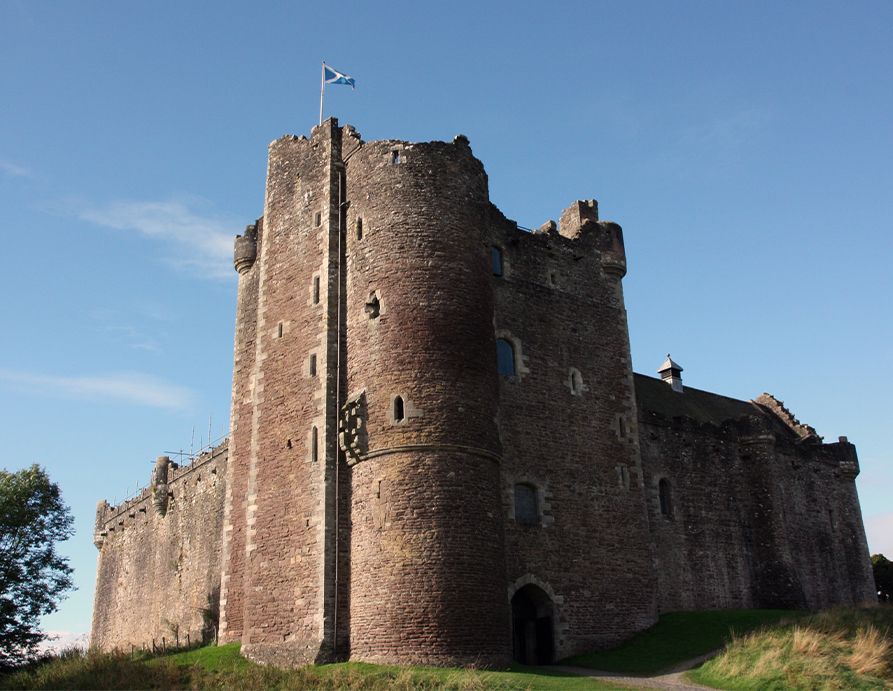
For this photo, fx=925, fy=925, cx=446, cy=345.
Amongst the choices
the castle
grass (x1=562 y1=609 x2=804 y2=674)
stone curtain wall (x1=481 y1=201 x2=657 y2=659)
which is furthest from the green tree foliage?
stone curtain wall (x1=481 y1=201 x2=657 y2=659)

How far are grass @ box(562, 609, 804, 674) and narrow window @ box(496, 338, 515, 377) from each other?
Answer: 8.12 metres

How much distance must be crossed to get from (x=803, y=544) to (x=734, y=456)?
4956mm

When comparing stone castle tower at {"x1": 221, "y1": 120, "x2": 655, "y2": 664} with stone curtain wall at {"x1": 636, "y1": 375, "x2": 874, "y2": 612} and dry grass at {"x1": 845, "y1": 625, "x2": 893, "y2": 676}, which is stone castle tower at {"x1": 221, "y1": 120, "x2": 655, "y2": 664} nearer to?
stone curtain wall at {"x1": 636, "y1": 375, "x2": 874, "y2": 612}

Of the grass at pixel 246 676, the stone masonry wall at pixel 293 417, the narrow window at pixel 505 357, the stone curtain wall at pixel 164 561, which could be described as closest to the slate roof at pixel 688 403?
Result: the narrow window at pixel 505 357

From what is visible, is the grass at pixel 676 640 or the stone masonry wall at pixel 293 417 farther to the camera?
the grass at pixel 676 640

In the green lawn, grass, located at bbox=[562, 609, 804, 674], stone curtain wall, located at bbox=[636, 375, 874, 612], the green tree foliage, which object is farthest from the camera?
the green tree foliage

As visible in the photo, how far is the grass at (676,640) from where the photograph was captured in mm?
23703

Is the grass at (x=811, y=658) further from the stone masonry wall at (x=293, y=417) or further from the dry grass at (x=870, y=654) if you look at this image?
the stone masonry wall at (x=293, y=417)

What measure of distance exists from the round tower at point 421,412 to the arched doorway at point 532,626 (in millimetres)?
2935

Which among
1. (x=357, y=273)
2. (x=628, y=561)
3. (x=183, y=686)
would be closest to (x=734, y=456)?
(x=628, y=561)

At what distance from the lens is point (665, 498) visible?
31953 millimetres

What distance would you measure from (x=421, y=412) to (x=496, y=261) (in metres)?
7.28

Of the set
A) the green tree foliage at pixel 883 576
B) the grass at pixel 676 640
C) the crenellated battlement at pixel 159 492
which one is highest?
the crenellated battlement at pixel 159 492

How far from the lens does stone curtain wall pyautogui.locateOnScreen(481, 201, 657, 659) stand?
84.1 ft
